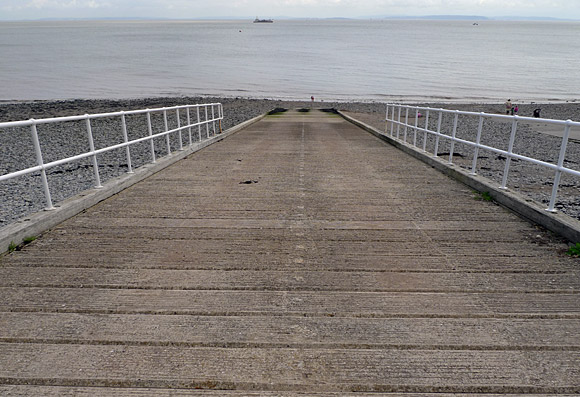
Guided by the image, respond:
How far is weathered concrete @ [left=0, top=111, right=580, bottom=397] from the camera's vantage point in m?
2.10

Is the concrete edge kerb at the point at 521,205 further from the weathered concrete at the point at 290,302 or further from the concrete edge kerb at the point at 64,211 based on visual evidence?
the concrete edge kerb at the point at 64,211

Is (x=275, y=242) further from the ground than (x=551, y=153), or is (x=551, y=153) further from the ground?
(x=275, y=242)

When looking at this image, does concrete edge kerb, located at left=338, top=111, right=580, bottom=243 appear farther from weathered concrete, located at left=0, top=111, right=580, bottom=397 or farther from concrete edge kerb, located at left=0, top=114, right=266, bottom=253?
concrete edge kerb, located at left=0, top=114, right=266, bottom=253

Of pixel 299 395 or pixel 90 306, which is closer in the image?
pixel 299 395

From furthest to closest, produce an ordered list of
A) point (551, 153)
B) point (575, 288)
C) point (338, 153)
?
point (551, 153) < point (338, 153) < point (575, 288)

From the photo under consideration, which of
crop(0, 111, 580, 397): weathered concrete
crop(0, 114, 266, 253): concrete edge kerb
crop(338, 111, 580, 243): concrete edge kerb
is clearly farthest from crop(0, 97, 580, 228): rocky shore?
crop(0, 111, 580, 397): weathered concrete

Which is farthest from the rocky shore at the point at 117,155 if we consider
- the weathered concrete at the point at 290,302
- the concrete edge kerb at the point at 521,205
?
the weathered concrete at the point at 290,302

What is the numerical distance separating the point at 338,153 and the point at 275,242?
19.2 ft

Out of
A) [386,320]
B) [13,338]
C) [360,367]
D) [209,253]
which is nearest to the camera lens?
[360,367]

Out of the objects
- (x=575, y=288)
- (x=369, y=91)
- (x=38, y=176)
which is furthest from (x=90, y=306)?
(x=369, y=91)

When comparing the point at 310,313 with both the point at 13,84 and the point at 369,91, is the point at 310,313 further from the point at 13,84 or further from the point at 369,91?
the point at 13,84

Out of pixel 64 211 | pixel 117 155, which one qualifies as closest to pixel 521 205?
pixel 64 211

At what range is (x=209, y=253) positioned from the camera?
3551mm

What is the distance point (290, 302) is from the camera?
9.10ft
